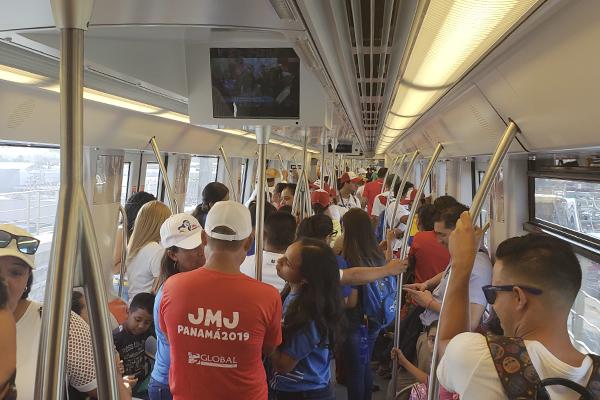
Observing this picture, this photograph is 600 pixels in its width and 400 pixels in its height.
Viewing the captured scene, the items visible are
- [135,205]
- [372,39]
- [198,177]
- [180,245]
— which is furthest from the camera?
[198,177]

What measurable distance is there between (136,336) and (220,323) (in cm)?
151

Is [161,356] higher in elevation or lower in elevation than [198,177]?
lower

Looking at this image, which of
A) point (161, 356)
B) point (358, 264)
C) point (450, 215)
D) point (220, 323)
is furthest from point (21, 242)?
point (450, 215)

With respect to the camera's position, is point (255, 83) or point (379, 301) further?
point (379, 301)

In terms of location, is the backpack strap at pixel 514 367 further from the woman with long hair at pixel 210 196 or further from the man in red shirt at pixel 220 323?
the woman with long hair at pixel 210 196

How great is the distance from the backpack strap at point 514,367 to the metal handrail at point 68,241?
1002mm

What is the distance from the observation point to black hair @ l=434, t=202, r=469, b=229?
3.49m

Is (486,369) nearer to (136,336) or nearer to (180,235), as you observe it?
(180,235)

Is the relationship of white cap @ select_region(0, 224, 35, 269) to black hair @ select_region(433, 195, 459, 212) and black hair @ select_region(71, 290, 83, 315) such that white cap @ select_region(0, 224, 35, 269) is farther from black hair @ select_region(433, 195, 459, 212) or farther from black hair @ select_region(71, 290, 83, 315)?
black hair @ select_region(433, 195, 459, 212)

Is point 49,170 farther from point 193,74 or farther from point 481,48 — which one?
point 481,48

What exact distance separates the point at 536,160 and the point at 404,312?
5.99 feet

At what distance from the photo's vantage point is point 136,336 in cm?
332

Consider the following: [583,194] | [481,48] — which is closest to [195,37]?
[481,48]

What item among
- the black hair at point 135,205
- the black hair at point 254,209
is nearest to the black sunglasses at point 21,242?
the black hair at point 254,209
